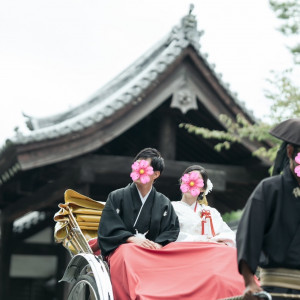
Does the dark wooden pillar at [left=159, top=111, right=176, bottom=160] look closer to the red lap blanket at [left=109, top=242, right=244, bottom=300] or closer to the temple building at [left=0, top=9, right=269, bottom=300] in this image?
the temple building at [left=0, top=9, right=269, bottom=300]

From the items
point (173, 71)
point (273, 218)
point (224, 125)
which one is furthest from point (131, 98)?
point (273, 218)

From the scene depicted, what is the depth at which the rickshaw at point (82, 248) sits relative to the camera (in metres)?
4.60

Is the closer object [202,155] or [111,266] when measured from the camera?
[111,266]

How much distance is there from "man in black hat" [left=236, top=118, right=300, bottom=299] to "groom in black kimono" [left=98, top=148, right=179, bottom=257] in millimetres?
1958

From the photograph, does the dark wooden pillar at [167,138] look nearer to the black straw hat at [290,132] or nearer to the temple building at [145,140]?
the temple building at [145,140]

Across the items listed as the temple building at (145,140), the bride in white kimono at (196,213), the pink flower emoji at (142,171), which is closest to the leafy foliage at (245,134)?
the temple building at (145,140)

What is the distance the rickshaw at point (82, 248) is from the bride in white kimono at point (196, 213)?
0.74 m

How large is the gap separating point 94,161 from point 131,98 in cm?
106

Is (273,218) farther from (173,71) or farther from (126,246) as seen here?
(173,71)

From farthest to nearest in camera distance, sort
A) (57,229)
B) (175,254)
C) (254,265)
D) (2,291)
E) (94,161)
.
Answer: (2,291) → (94,161) → (57,229) → (175,254) → (254,265)

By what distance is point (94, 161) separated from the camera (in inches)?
383

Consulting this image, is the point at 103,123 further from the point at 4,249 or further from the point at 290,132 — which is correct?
the point at 290,132

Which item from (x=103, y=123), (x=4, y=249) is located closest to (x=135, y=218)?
(x=103, y=123)

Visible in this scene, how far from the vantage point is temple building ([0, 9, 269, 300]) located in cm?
945
